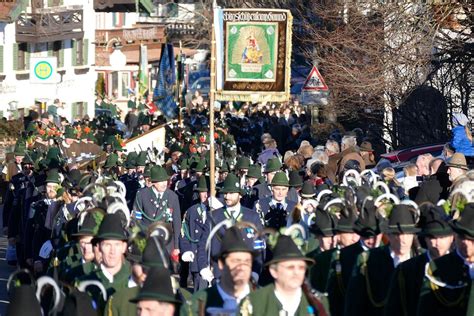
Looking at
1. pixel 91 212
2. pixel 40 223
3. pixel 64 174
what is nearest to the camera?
pixel 91 212

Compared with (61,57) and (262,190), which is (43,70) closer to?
(61,57)

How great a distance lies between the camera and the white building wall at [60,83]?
2004 inches

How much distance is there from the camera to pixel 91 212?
1259 centimetres

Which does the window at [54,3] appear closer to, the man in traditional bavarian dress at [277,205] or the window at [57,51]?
the window at [57,51]

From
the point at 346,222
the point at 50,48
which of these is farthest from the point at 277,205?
the point at 50,48

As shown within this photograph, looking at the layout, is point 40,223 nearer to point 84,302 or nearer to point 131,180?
point 131,180

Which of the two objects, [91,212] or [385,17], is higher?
[385,17]

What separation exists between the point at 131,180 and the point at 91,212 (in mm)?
11258

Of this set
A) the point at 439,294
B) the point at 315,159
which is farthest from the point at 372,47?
the point at 439,294

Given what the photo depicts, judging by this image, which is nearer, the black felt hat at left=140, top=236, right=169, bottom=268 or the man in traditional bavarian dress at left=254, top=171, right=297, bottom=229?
the black felt hat at left=140, top=236, right=169, bottom=268

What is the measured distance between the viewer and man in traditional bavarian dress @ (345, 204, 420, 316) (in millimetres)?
11328

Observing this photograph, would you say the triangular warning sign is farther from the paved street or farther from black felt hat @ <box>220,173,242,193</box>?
black felt hat @ <box>220,173,242,193</box>

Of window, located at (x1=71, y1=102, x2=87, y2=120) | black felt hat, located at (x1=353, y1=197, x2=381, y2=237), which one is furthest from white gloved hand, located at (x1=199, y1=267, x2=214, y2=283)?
window, located at (x1=71, y1=102, x2=87, y2=120)

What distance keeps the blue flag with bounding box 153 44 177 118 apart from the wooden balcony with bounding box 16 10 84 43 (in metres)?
15.1
